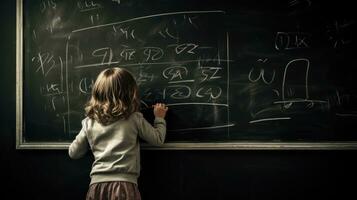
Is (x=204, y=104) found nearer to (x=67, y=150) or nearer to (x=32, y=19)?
(x=67, y=150)

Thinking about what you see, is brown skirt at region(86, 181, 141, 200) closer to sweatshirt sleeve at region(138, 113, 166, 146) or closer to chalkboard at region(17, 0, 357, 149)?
sweatshirt sleeve at region(138, 113, 166, 146)

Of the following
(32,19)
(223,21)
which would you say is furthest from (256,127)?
(32,19)

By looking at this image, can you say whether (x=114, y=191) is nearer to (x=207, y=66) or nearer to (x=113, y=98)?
(x=113, y=98)

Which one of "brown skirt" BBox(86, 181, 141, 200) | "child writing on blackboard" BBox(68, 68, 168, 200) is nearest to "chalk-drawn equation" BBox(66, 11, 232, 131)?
"child writing on blackboard" BBox(68, 68, 168, 200)

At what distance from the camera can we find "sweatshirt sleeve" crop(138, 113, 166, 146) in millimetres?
2326

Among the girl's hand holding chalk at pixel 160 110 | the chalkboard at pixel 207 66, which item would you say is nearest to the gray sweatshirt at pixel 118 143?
the girl's hand holding chalk at pixel 160 110

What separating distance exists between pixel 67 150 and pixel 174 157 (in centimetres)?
82

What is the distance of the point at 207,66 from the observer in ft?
8.25

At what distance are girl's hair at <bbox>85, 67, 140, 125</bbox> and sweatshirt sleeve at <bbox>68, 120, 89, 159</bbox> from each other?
17 cm

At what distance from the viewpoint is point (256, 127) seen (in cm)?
249

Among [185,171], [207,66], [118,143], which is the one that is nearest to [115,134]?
[118,143]

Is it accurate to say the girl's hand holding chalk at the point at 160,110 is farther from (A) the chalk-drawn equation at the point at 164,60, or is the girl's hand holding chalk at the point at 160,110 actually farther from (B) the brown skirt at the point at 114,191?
(B) the brown skirt at the point at 114,191

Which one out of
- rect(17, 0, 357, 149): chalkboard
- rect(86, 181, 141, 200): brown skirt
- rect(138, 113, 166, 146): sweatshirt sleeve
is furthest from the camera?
rect(17, 0, 357, 149): chalkboard

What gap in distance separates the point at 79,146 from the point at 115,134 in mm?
327
